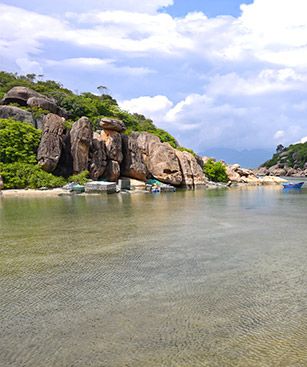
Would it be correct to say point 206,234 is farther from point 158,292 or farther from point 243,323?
point 243,323

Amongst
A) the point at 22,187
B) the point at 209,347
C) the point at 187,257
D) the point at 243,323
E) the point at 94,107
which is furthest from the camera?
the point at 94,107

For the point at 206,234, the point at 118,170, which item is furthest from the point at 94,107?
the point at 206,234

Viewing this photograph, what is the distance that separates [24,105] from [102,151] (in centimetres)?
1467

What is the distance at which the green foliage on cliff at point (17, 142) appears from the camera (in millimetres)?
38938

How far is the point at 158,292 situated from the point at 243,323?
191 centimetres

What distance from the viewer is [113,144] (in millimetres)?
43938

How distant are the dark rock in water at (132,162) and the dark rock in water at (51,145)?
8166 mm

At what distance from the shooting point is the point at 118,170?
43781 millimetres

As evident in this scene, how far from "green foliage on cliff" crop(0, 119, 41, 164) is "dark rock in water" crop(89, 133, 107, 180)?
19.9ft

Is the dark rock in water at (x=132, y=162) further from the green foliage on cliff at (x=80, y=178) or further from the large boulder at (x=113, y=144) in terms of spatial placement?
the green foliage on cliff at (x=80, y=178)

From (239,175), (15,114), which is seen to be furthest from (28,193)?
(239,175)

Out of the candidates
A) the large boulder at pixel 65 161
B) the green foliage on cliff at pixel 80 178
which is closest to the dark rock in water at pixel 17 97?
the large boulder at pixel 65 161

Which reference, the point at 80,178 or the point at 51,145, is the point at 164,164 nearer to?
the point at 80,178

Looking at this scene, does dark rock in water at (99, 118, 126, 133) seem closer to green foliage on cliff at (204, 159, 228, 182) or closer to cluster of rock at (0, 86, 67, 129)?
cluster of rock at (0, 86, 67, 129)
